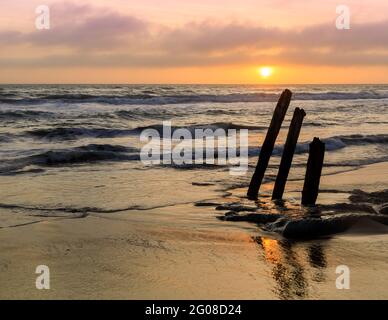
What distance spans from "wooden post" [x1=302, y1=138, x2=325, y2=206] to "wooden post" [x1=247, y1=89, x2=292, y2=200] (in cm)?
94

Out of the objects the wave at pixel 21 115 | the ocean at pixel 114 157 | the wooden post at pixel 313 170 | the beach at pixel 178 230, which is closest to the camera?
the beach at pixel 178 230

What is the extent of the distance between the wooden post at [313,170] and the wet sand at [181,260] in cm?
172

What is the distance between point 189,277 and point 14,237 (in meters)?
2.99

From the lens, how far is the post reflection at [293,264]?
5.35 metres

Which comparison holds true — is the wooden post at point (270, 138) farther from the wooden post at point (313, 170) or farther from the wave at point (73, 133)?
the wave at point (73, 133)

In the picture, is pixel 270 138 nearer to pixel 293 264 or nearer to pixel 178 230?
pixel 178 230

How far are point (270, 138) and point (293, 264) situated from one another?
14.8 ft

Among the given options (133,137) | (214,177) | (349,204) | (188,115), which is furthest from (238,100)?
(349,204)

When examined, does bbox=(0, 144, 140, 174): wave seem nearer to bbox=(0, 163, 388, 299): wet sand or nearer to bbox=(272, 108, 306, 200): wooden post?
bbox=(0, 163, 388, 299): wet sand

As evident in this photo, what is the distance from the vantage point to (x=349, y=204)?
9.50m

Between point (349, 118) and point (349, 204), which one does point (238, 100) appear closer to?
point (349, 118)

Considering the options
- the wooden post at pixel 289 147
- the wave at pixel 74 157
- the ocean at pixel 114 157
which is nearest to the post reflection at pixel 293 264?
the wooden post at pixel 289 147

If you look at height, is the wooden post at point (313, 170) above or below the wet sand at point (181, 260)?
above

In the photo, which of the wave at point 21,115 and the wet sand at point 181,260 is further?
the wave at point 21,115
